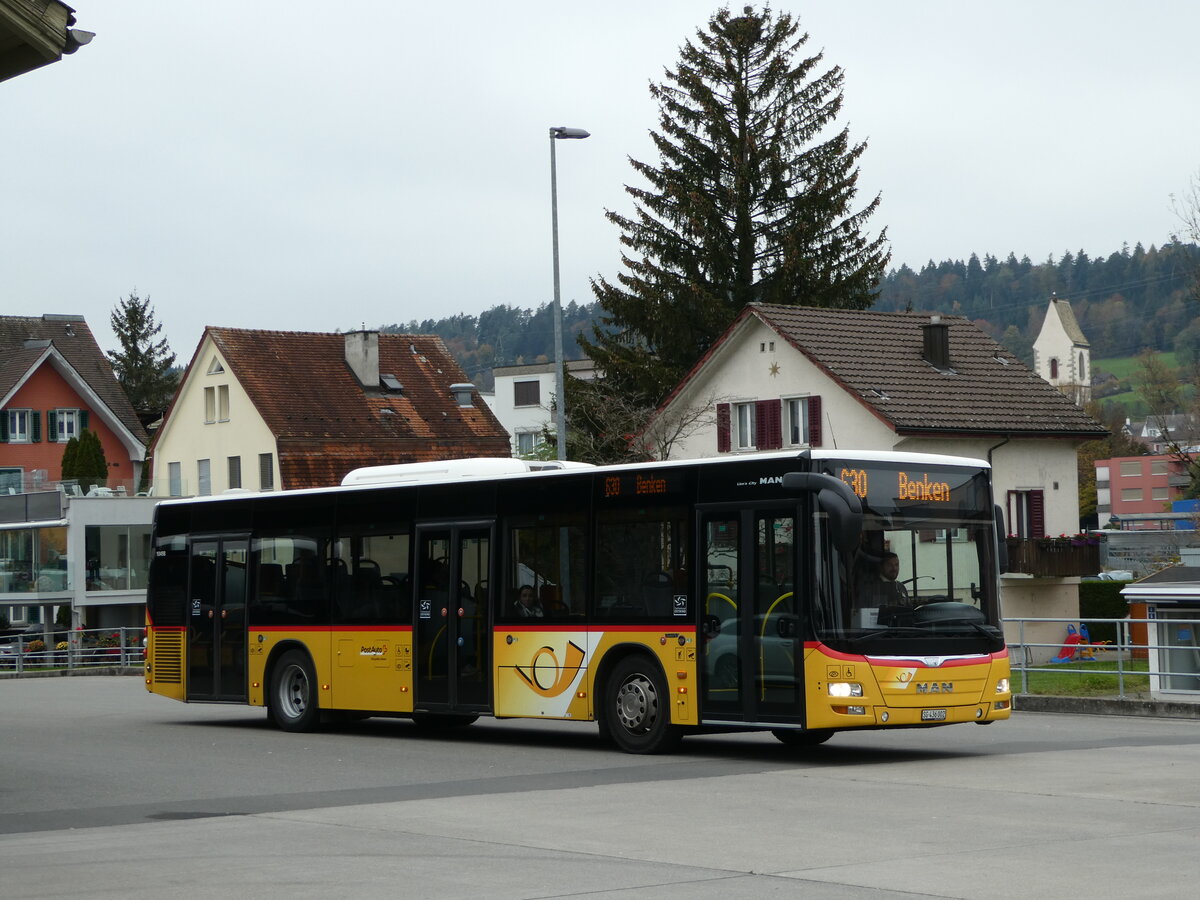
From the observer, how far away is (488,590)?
19188mm

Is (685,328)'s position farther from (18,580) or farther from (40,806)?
(40,806)

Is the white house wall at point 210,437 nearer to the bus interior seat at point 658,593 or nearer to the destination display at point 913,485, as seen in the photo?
the bus interior seat at point 658,593

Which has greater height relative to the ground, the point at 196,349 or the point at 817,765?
the point at 196,349

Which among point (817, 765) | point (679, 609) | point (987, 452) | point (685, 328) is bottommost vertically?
point (817, 765)

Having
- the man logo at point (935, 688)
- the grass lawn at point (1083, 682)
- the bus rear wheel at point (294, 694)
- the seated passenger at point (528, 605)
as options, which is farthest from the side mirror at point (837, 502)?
the grass lawn at point (1083, 682)

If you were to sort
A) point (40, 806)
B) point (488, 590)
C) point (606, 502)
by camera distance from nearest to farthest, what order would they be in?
point (40, 806)
point (606, 502)
point (488, 590)

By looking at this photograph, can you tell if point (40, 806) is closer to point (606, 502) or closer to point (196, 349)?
point (606, 502)

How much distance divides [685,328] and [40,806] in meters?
44.7

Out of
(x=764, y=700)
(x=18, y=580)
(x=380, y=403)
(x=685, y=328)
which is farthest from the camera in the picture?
(x=380, y=403)

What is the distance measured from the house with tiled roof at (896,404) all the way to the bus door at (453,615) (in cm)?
2870

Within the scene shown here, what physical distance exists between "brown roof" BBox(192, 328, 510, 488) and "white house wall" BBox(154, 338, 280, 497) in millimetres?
675

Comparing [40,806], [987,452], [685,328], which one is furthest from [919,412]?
[40,806]

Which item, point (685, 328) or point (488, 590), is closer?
point (488, 590)

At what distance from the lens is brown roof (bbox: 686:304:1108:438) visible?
48.4 meters
